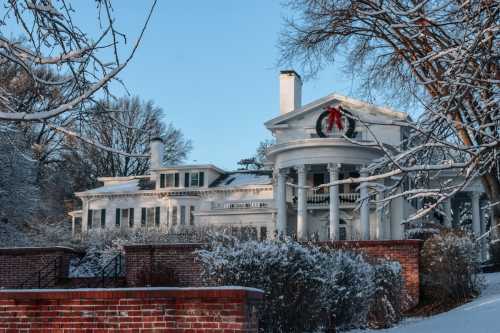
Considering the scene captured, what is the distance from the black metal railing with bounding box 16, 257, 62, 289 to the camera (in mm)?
19172

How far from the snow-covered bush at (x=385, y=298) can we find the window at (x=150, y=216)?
2968 cm

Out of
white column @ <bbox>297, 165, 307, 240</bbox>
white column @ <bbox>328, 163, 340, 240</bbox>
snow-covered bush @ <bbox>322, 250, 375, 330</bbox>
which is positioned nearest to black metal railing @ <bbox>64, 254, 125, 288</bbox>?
snow-covered bush @ <bbox>322, 250, 375, 330</bbox>

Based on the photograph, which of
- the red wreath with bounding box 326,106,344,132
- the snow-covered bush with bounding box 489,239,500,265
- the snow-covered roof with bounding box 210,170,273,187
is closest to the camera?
the snow-covered bush with bounding box 489,239,500,265

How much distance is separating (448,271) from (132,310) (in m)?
12.2

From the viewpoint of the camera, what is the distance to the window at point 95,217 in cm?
4681

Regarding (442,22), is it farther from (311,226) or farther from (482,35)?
(311,226)

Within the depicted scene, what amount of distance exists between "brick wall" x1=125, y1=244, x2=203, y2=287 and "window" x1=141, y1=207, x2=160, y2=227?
1004 inches

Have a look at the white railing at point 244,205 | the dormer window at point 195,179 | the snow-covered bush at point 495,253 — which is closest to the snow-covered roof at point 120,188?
the dormer window at point 195,179

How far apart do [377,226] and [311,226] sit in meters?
3.88

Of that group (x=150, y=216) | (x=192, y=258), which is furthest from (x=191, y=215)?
(x=192, y=258)

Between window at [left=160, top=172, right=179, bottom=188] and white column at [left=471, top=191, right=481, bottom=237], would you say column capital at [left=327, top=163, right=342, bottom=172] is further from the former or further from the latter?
window at [left=160, top=172, right=179, bottom=188]

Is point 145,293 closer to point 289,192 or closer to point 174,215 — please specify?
point 289,192

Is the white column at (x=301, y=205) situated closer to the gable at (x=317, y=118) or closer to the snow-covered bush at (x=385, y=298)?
the gable at (x=317, y=118)

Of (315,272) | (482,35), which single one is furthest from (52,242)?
(482,35)
